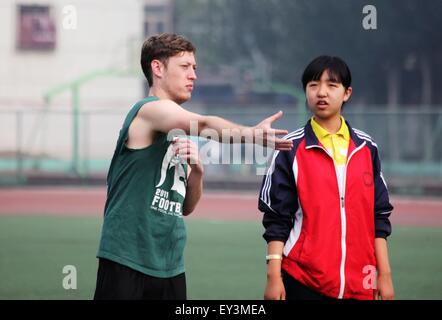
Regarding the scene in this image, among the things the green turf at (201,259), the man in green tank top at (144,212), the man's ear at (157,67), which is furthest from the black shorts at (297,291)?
the green turf at (201,259)

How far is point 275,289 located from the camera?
4102 mm

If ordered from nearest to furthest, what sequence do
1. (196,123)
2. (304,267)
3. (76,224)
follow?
1. (196,123)
2. (304,267)
3. (76,224)

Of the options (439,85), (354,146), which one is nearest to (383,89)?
(439,85)

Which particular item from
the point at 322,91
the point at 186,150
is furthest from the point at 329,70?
the point at 186,150

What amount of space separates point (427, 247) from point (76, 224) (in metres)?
5.43

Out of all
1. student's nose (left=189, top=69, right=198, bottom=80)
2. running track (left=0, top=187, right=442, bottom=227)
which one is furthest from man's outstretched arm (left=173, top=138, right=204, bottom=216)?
running track (left=0, top=187, right=442, bottom=227)

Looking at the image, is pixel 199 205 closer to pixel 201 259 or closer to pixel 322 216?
pixel 201 259

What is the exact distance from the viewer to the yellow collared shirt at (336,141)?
4.25m

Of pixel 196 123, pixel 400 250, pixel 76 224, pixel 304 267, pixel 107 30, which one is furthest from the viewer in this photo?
pixel 107 30

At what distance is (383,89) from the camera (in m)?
36.6

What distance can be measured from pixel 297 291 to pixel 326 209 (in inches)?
15.1

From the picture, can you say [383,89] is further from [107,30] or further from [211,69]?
[107,30]

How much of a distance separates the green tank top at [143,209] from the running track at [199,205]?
10.9 m

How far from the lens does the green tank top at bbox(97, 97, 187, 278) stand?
420 centimetres
